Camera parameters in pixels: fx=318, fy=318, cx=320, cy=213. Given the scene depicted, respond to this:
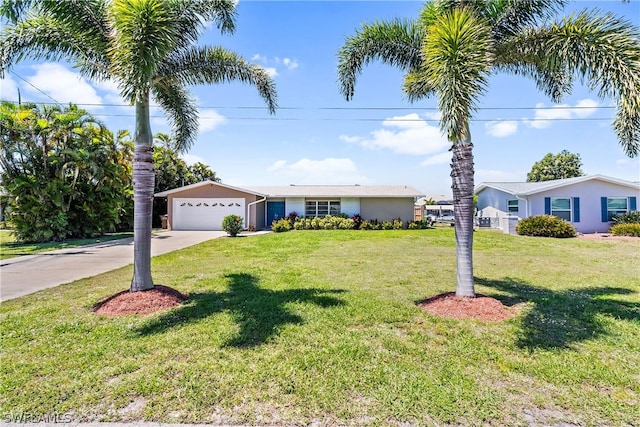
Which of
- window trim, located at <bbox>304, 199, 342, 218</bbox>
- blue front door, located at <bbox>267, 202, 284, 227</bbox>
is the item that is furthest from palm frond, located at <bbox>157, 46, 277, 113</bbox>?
blue front door, located at <bbox>267, 202, 284, 227</bbox>

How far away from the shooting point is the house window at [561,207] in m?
19.6

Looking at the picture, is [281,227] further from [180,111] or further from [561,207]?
[561,207]

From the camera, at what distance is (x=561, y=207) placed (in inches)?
776

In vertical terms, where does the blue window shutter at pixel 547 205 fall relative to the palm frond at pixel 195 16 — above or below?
below

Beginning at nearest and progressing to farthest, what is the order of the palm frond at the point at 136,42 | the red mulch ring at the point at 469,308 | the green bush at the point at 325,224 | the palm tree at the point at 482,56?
the palm tree at the point at 482,56 < the palm frond at the point at 136,42 < the red mulch ring at the point at 469,308 < the green bush at the point at 325,224

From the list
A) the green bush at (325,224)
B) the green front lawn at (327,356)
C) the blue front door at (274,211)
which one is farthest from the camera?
the blue front door at (274,211)

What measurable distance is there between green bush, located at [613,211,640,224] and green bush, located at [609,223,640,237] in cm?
138

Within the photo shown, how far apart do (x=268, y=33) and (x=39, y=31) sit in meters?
7.39

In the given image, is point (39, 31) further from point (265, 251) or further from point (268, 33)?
point (265, 251)

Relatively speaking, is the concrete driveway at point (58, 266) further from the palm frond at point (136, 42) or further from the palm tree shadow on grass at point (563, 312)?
the palm tree shadow on grass at point (563, 312)

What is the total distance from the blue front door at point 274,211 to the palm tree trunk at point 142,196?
61.9ft

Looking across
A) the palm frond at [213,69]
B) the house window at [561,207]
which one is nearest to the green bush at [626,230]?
the house window at [561,207]

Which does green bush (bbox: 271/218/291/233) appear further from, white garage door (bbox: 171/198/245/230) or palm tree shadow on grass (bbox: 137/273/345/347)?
palm tree shadow on grass (bbox: 137/273/345/347)

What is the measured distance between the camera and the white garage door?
907 inches
